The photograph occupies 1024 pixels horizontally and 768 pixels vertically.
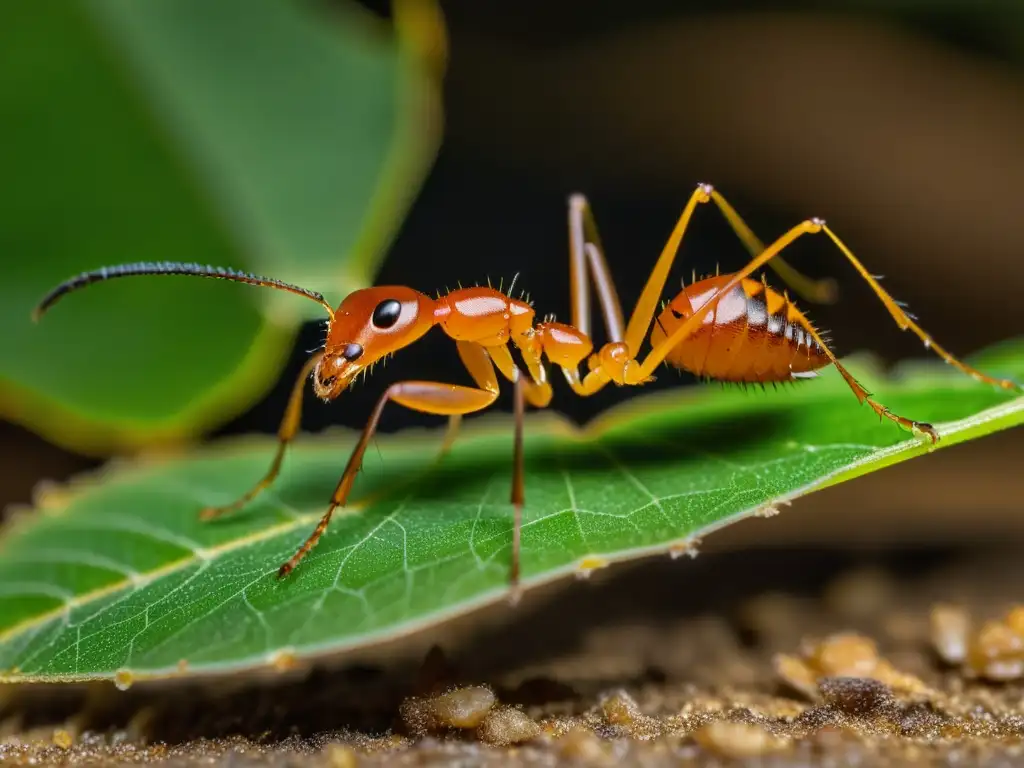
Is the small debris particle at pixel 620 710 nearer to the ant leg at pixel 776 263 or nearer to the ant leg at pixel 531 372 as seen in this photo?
the ant leg at pixel 531 372

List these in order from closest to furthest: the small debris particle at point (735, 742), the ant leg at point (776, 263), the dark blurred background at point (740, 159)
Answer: the small debris particle at point (735, 742) → the ant leg at point (776, 263) → the dark blurred background at point (740, 159)

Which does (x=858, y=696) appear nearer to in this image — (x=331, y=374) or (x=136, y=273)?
(x=331, y=374)

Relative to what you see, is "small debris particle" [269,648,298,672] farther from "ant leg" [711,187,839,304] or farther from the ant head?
"ant leg" [711,187,839,304]

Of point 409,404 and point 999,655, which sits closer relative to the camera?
point 999,655

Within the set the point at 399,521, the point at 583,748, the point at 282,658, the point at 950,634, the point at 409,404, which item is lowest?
the point at 583,748

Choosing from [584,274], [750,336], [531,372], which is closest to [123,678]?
[531,372]

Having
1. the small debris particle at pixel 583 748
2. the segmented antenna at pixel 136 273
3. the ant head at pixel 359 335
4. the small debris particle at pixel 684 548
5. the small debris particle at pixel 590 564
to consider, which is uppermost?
the segmented antenna at pixel 136 273

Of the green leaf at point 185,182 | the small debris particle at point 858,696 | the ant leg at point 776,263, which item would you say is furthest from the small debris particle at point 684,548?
the green leaf at point 185,182
